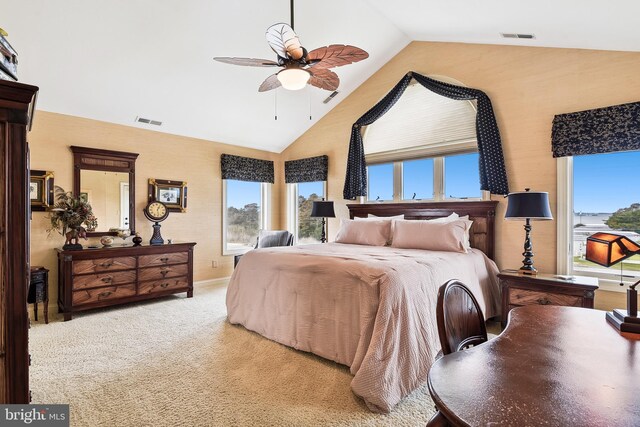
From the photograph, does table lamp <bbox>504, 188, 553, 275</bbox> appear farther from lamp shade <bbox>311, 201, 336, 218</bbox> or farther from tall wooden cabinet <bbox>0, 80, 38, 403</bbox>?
tall wooden cabinet <bbox>0, 80, 38, 403</bbox>

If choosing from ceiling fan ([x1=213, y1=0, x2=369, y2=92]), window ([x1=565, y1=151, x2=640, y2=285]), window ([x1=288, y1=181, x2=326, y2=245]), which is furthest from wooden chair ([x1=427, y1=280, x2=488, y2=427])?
window ([x1=288, y1=181, x2=326, y2=245])

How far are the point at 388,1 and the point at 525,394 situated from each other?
3.81 metres

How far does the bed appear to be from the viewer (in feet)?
6.81

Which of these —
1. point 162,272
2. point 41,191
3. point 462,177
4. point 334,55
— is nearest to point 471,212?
point 462,177

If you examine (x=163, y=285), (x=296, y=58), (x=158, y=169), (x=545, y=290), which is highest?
(x=296, y=58)

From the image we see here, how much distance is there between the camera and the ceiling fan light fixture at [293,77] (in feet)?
8.36

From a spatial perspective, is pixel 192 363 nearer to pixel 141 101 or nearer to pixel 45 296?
pixel 45 296

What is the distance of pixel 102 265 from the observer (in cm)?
388

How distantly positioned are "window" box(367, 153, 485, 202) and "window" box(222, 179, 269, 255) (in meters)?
2.27

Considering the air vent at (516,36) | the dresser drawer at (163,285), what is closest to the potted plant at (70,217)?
the dresser drawer at (163,285)

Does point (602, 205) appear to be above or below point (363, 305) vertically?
above

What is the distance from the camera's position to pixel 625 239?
47.7 inches

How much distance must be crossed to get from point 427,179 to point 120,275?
4193 mm

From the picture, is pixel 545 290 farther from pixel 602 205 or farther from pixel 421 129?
pixel 421 129
